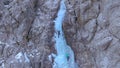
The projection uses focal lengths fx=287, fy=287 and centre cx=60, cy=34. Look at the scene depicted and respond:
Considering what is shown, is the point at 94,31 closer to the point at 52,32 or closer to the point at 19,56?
the point at 52,32

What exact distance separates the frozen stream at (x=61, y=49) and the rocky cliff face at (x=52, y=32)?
0.82ft

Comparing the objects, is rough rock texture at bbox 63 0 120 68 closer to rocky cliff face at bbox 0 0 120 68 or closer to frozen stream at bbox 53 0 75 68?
rocky cliff face at bbox 0 0 120 68

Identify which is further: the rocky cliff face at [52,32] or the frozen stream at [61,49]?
the frozen stream at [61,49]

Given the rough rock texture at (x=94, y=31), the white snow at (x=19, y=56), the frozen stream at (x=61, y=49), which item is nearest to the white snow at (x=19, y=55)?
the white snow at (x=19, y=56)

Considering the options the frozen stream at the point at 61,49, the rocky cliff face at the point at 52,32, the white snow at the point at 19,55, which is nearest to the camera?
the rocky cliff face at the point at 52,32

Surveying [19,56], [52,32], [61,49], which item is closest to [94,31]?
[61,49]

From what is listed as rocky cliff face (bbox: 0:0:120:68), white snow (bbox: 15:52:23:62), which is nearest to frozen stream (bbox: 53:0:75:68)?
rocky cliff face (bbox: 0:0:120:68)

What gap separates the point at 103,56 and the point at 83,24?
8.01 feet

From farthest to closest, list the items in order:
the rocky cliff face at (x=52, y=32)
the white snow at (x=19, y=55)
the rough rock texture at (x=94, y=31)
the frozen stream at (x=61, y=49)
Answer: the white snow at (x=19, y=55) → the frozen stream at (x=61, y=49) → the rocky cliff face at (x=52, y=32) → the rough rock texture at (x=94, y=31)

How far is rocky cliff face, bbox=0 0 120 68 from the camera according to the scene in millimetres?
15078

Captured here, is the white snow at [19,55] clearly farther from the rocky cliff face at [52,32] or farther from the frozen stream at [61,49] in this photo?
the frozen stream at [61,49]

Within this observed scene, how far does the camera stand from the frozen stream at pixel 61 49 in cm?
1642

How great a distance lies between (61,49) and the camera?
1691cm

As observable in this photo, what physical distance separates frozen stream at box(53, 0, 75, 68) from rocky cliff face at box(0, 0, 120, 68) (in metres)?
0.25
